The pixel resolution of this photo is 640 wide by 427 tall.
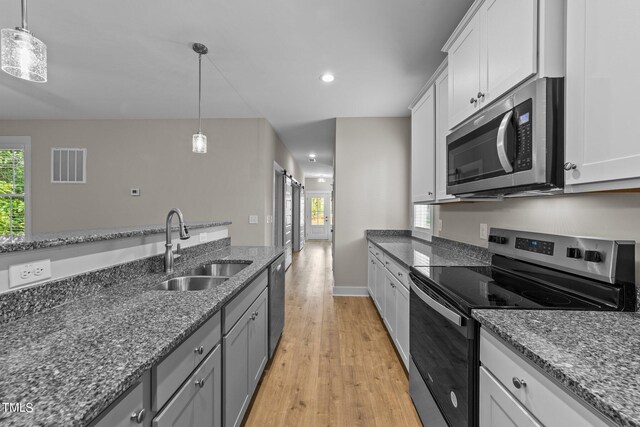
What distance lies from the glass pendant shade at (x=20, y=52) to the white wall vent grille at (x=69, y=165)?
3.89m

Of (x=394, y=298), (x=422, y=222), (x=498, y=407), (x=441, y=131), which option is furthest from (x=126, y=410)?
(x=422, y=222)

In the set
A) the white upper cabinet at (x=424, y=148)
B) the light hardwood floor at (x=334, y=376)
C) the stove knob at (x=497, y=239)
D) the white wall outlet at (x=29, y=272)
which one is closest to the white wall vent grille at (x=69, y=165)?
the light hardwood floor at (x=334, y=376)

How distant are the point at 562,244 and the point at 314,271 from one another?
4.80m

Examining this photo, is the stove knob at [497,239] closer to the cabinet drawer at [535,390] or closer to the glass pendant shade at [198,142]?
the cabinet drawer at [535,390]

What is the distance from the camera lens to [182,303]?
114cm

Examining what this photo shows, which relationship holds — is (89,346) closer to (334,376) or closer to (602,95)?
(602,95)

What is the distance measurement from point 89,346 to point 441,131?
2419 mm

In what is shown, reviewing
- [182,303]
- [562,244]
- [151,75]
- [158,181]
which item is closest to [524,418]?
[562,244]

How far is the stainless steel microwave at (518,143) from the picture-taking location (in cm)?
113

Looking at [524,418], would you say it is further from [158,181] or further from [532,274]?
[158,181]

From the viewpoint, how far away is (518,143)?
128 centimetres

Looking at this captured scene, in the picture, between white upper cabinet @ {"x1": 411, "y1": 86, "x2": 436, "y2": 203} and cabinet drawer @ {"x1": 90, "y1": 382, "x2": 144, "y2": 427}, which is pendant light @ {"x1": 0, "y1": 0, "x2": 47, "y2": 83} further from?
white upper cabinet @ {"x1": 411, "y1": 86, "x2": 436, "y2": 203}

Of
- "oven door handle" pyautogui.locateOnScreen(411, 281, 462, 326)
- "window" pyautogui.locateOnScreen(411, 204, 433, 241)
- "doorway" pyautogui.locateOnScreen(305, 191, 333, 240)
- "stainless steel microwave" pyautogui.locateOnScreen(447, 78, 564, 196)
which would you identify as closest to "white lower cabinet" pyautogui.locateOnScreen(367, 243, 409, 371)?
"oven door handle" pyautogui.locateOnScreen(411, 281, 462, 326)

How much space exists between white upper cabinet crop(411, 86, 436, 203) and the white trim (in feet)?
5.77
